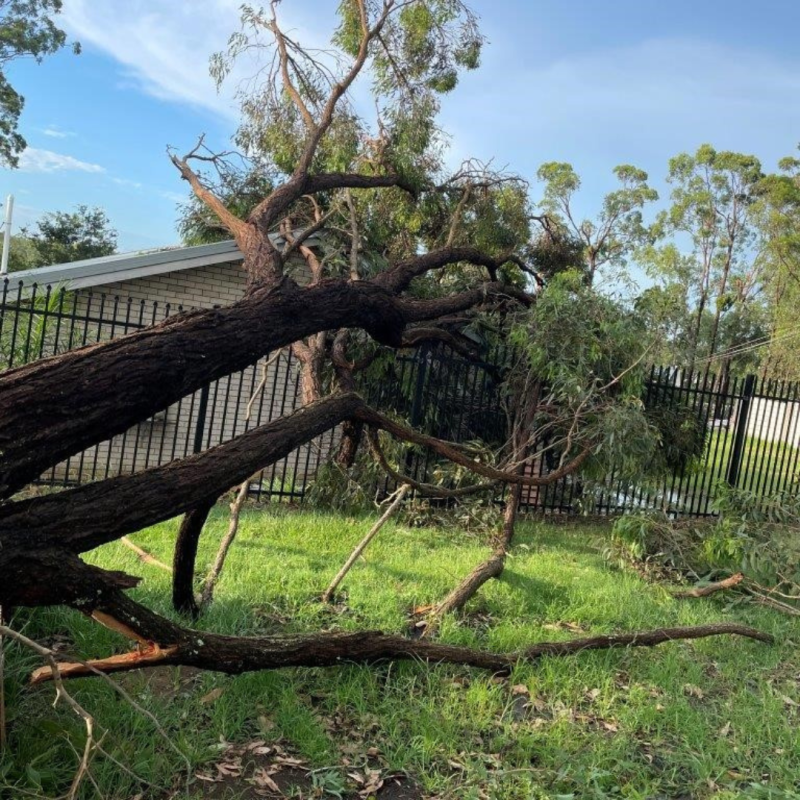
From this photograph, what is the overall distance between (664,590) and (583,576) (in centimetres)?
69

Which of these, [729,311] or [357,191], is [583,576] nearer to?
[357,191]

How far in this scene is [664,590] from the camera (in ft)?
20.1

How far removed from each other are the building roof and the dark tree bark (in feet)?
19.2

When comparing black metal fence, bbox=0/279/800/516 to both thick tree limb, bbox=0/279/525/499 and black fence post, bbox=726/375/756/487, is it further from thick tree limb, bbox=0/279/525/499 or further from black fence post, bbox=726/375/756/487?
thick tree limb, bbox=0/279/525/499

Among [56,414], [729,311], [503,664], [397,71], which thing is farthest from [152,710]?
[729,311]

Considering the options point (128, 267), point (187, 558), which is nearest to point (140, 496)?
point (187, 558)

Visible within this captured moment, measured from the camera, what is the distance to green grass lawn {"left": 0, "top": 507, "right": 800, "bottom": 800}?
3.02 m

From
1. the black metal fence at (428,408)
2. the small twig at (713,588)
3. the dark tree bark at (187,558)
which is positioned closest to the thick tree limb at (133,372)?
the dark tree bark at (187,558)

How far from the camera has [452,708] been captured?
3.60 metres

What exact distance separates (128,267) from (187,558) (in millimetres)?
6576

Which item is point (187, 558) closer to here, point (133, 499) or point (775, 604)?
point (133, 499)

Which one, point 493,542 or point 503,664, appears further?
point 493,542

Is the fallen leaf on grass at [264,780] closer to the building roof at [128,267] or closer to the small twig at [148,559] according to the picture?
the small twig at [148,559]

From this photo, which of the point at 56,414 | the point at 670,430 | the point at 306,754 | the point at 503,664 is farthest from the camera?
the point at 670,430
